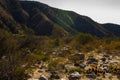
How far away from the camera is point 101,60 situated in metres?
32.7

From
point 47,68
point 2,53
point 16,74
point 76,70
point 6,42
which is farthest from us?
point 6,42

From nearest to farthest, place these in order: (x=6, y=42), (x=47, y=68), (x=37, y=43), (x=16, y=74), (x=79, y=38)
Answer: (x=16, y=74) → (x=47, y=68) → (x=6, y=42) → (x=79, y=38) → (x=37, y=43)

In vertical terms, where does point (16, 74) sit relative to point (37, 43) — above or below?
above

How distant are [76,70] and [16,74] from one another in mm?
7233

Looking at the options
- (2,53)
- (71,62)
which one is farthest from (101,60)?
(2,53)

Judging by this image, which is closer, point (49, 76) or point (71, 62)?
point (49, 76)

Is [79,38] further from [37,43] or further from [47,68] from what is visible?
[47,68]

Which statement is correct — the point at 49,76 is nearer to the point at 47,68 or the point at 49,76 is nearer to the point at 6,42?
the point at 47,68

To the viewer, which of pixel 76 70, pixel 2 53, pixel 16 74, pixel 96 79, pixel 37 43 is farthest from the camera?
pixel 37 43

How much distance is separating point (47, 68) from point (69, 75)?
434cm

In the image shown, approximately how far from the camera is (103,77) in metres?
25.1

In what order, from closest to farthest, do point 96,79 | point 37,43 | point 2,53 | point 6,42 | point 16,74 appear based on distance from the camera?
1. point 16,74
2. point 96,79
3. point 2,53
4. point 6,42
5. point 37,43

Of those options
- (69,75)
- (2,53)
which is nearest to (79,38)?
(2,53)

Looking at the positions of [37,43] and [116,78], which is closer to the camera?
[116,78]
